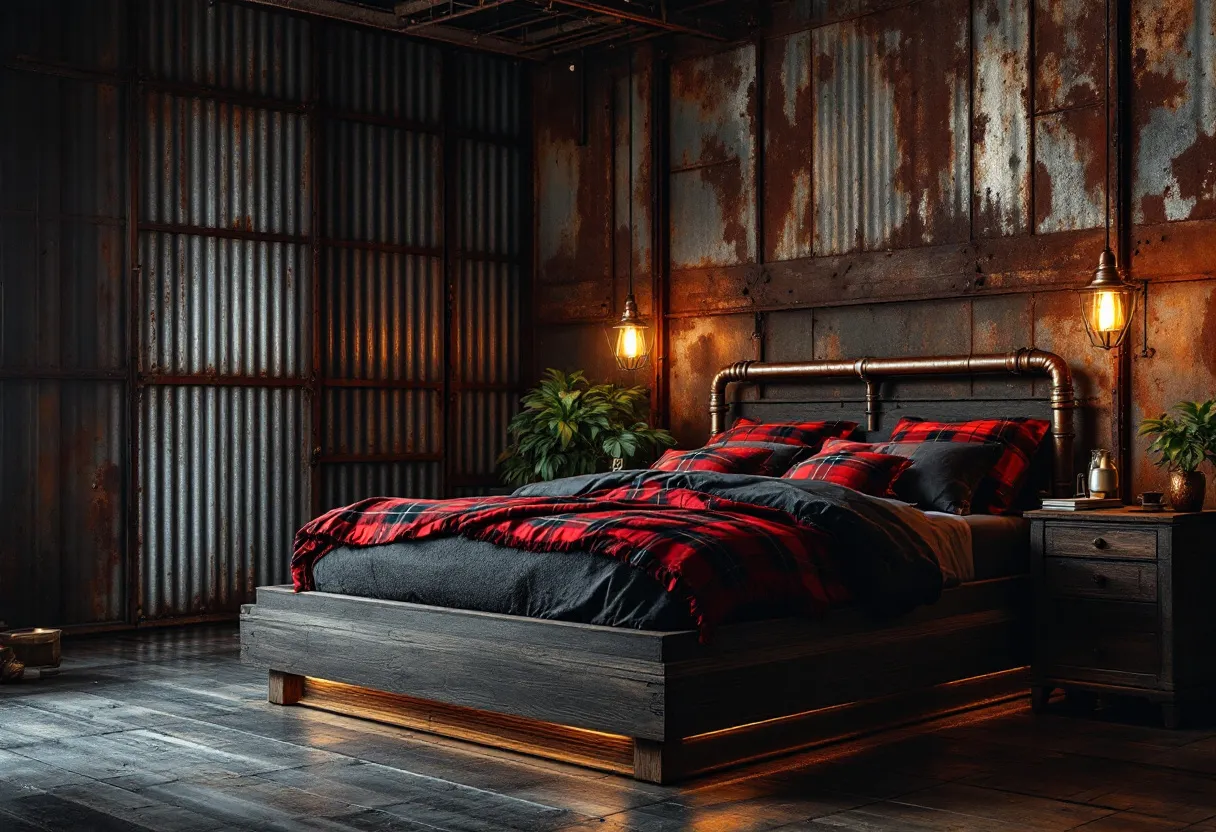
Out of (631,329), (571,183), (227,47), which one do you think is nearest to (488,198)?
(571,183)

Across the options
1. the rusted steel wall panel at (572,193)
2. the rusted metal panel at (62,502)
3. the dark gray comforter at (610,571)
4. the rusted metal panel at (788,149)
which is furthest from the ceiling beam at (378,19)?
the dark gray comforter at (610,571)

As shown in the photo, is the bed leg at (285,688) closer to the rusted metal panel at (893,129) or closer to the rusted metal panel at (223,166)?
the rusted metal panel at (223,166)

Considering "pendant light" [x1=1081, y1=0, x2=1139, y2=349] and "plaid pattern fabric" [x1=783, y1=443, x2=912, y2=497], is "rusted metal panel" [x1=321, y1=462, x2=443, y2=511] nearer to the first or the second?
"plaid pattern fabric" [x1=783, y1=443, x2=912, y2=497]

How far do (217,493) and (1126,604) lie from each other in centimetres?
496

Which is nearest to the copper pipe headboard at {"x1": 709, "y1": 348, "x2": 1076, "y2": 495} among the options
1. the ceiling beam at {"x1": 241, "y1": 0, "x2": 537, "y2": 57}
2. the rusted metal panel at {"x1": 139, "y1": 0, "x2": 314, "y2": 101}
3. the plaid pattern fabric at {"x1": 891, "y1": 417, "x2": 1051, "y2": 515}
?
the plaid pattern fabric at {"x1": 891, "y1": 417, "x2": 1051, "y2": 515}

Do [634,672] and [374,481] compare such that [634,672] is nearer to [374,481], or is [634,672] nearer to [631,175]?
[374,481]

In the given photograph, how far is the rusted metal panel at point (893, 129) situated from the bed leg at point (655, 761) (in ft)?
12.1

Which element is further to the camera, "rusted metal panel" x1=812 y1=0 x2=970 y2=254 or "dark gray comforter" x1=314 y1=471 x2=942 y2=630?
"rusted metal panel" x1=812 y1=0 x2=970 y2=254

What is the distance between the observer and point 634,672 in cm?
429

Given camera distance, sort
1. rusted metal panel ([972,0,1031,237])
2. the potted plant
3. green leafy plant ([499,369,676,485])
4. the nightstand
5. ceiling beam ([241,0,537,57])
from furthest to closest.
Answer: green leafy plant ([499,369,676,485]) < ceiling beam ([241,0,537,57]) < rusted metal panel ([972,0,1031,237]) < the potted plant < the nightstand

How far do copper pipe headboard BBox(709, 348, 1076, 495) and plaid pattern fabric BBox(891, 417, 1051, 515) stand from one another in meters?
0.12

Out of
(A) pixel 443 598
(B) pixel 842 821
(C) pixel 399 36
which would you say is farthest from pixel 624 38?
(B) pixel 842 821

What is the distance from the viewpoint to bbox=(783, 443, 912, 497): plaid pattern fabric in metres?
6.14

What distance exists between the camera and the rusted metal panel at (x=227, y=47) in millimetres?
7785
